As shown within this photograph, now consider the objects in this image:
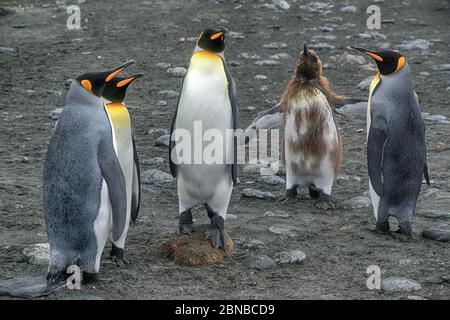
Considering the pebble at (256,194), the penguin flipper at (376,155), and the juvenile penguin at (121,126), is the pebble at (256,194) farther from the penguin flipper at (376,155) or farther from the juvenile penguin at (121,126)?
the juvenile penguin at (121,126)

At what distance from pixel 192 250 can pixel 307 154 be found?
1370 mm

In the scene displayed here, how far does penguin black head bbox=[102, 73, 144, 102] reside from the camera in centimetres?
416

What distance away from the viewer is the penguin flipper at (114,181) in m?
3.81

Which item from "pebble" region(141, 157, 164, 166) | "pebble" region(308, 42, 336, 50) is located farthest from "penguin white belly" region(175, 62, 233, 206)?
"pebble" region(308, 42, 336, 50)

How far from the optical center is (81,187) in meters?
3.76

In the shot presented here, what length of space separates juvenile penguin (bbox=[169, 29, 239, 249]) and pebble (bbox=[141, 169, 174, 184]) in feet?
3.40

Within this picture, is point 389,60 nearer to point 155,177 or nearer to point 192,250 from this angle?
point 192,250

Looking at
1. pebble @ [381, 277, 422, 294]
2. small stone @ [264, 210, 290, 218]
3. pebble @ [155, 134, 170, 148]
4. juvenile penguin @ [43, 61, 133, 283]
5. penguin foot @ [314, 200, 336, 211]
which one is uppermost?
juvenile penguin @ [43, 61, 133, 283]

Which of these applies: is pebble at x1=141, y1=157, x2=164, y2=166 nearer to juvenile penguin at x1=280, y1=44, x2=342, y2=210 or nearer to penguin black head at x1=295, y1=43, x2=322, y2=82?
juvenile penguin at x1=280, y1=44, x2=342, y2=210

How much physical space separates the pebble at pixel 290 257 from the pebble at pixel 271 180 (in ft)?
5.02

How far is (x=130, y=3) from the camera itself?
456 inches

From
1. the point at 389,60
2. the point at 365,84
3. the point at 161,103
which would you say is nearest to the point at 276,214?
the point at 389,60
